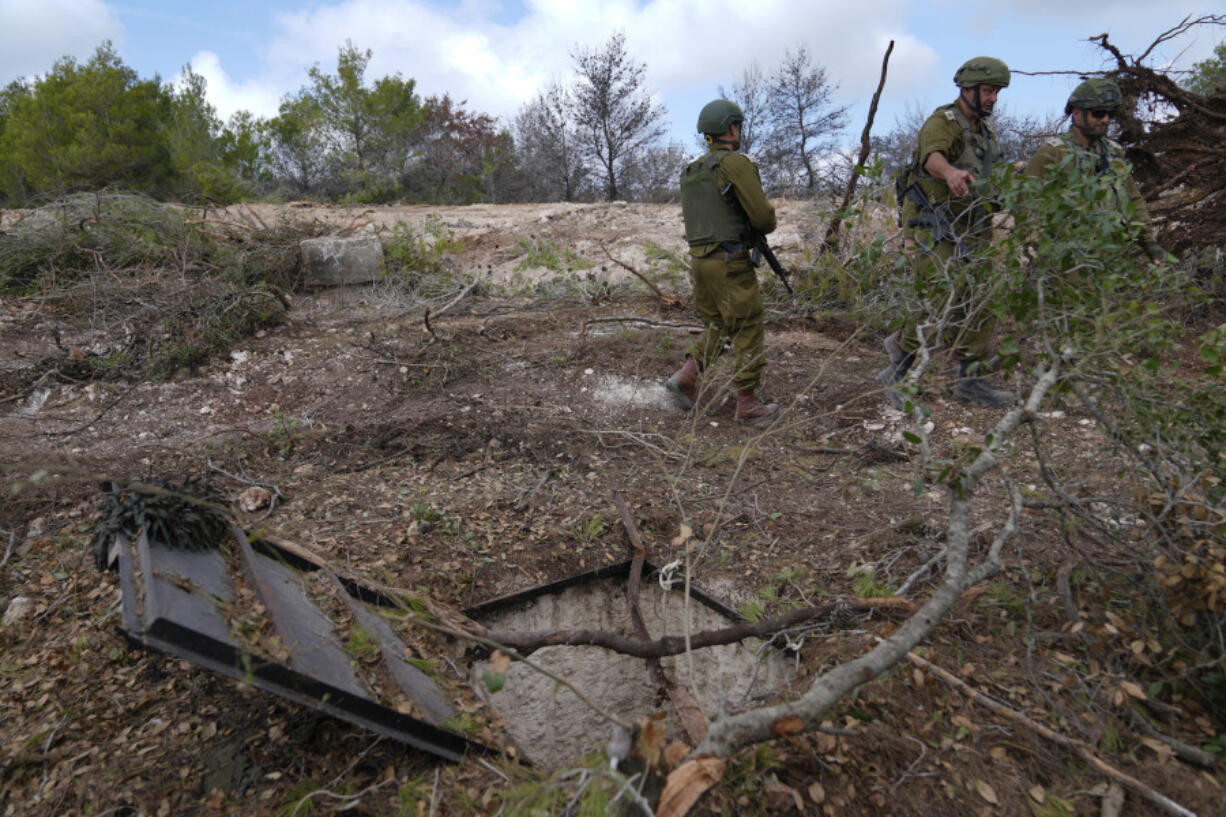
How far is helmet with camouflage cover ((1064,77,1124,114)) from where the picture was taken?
351 cm

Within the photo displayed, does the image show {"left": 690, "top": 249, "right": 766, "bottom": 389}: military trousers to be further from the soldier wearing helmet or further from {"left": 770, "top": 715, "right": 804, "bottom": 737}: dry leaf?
{"left": 770, "top": 715, "right": 804, "bottom": 737}: dry leaf

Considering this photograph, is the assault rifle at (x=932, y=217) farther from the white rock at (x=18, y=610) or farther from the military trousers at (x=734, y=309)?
the white rock at (x=18, y=610)

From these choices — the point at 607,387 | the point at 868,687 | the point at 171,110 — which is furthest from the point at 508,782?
the point at 171,110

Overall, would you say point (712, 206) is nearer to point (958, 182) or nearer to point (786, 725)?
point (958, 182)

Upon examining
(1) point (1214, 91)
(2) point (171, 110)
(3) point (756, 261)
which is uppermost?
(2) point (171, 110)

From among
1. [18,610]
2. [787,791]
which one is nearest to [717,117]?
[787,791]

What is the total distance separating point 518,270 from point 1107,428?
5700 millimetres

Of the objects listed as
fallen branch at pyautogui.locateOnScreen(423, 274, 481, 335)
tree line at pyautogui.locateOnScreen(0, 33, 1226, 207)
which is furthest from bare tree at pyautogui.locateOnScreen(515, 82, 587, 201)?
fallen branch at pyautogui.locateOnScreen(423, 274, 481, 335)

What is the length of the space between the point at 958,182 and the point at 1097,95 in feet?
3.09

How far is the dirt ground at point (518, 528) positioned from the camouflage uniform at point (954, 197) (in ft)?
1.48

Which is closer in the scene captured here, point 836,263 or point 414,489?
point 414,489

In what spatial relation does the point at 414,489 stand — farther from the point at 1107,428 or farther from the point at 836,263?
the point at 836,263

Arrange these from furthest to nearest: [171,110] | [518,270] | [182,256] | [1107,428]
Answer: [171,110], [518,270], [182,256], [1107,428]

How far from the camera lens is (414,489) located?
326 centimetres
